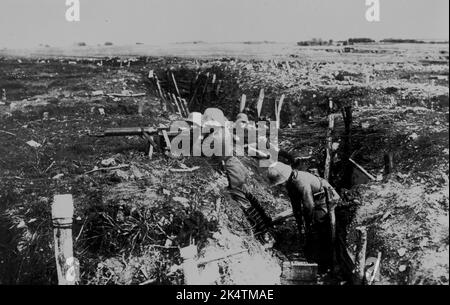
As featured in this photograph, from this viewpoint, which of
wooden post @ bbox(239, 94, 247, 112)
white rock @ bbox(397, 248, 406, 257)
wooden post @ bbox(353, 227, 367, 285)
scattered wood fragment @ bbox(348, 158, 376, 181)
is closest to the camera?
white rock @ bbox(397, 248, 406, 257)

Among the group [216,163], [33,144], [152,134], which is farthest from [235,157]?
[33,144]

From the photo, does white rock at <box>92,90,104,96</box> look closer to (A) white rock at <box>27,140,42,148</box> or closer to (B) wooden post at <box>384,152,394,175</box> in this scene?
(A) white rock at <box>27,140,42,148</box>

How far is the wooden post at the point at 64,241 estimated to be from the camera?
4492mm

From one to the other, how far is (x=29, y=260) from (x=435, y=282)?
148 inches

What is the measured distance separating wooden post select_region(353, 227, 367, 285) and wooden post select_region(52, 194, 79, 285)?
2.66 m

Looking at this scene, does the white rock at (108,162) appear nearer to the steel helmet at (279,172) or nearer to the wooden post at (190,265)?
the wooden post at (190,265)

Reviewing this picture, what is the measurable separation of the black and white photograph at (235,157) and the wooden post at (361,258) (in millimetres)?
14

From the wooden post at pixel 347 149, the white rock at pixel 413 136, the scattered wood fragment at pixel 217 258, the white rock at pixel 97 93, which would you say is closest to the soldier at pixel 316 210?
the wooden post at pixel 347 149

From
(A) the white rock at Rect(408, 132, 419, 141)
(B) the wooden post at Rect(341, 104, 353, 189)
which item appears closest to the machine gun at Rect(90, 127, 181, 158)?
(B) the wooden post at Rect(341, 104, 353, 189)

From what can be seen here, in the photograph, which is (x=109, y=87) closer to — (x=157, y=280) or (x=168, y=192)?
(x=168, y=192)

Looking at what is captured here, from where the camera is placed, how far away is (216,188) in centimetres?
513

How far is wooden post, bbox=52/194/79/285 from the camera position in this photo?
449 cm

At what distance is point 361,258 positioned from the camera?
15.0 feet
